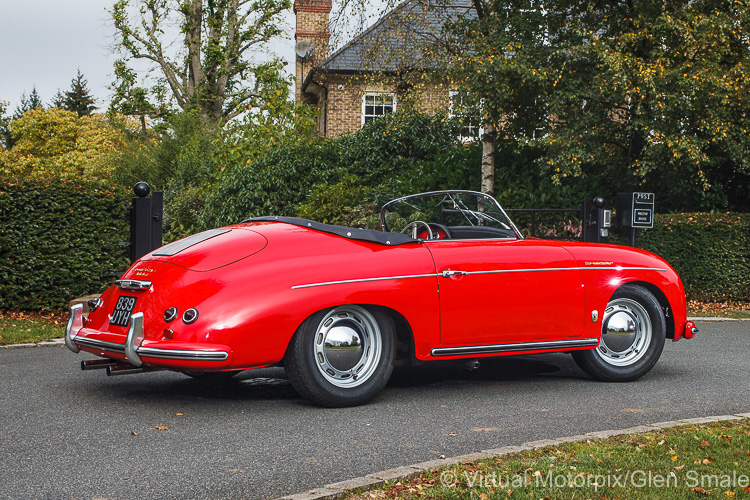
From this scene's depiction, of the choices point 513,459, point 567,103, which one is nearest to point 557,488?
point 513,459

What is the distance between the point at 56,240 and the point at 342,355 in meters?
7.07

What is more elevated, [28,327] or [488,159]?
[488,159]

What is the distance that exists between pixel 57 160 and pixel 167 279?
53901 mm

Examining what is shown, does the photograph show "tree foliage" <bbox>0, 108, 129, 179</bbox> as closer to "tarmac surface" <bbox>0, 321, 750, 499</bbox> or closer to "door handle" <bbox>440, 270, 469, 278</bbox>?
"tarmac surface" <bbox>0, 321, 750, 499</bbox>

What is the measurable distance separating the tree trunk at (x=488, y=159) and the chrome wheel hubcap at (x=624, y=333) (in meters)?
9.61

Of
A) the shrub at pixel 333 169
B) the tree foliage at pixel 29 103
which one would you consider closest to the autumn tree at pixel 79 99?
the tree foliage at pixel 29 103

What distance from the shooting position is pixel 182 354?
5.05m

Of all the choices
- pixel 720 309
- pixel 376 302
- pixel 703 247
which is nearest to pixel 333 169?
pixel 703 247

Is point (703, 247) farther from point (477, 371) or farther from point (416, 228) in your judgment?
point (416, 228)

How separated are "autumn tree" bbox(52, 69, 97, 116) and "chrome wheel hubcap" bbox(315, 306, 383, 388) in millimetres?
68243

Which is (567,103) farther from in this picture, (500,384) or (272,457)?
(272,457)

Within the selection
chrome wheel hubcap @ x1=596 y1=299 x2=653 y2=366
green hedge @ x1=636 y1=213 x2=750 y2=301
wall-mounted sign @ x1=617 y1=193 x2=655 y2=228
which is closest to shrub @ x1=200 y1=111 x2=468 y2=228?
green hedge @ x1=636 y1=213 x2=750 y2=301

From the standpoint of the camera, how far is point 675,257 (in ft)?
49.0

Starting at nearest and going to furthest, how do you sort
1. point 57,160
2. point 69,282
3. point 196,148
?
point 69,282 < point 196,148 < point 57,160
